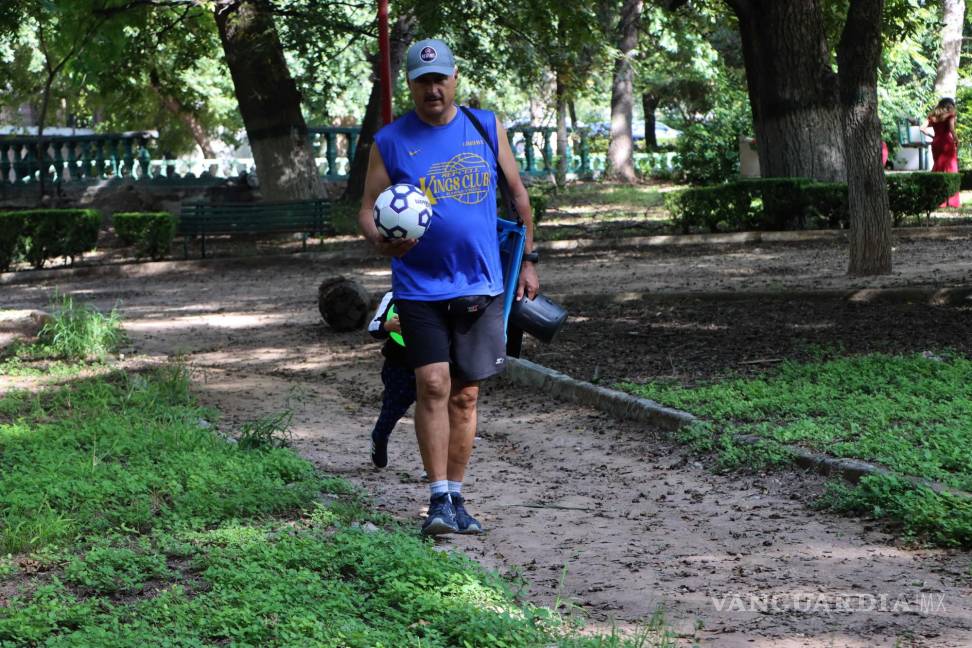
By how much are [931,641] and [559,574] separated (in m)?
1.39

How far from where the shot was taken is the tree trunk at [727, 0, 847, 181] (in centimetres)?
1842

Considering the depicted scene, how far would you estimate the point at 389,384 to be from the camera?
21.0ft

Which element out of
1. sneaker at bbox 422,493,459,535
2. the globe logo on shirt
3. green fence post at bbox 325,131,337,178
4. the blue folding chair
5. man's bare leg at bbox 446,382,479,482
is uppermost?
green fence post at bbox 325,131,337,178

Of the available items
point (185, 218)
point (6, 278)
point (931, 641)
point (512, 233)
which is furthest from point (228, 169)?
point (931, 641)

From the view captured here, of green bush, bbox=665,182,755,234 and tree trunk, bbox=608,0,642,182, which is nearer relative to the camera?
green bush, bbox=665,182,755,234

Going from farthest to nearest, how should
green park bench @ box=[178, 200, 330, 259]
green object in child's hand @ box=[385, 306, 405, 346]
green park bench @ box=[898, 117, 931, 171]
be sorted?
green park bench @ box=[898, 117, 931, 171]
green park bench @ box=[178, 200, 330, 259]
green object in child's hand @ box=[385, 306, 405, 346]

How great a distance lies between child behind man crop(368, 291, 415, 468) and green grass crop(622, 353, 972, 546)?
1.60m

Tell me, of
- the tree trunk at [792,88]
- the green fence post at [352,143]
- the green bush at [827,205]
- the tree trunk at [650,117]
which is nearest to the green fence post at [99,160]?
the green fence post at [352,143]

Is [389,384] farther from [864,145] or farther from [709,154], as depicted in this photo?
[709,154]

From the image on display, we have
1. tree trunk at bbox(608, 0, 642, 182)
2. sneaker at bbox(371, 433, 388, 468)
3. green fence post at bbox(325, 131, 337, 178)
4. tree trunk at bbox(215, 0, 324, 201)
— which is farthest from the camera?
tree trunk at bbox(608, 0, 642, 182)

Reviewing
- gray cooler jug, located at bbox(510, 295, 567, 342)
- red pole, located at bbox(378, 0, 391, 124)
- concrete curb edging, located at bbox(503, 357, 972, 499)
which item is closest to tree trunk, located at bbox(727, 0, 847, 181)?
red pole, located at bbox(378, 0, 391, 124)

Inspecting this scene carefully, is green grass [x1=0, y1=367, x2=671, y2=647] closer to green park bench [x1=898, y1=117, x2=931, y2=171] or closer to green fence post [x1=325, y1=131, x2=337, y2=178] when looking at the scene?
green fence post [x1=325, y1=131, x2=337, y2=178]

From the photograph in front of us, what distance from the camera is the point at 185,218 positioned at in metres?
20.0

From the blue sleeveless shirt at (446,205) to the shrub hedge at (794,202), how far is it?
45.7ft
